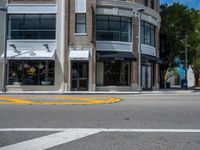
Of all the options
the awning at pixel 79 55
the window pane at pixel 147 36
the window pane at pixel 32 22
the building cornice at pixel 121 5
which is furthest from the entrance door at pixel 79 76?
the window pane at pixel 147 36

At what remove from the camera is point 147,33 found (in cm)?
3472

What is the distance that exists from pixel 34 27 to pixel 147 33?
1121 centimetres

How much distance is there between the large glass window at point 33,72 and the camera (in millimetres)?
30531

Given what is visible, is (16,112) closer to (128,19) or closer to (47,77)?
(47,77)

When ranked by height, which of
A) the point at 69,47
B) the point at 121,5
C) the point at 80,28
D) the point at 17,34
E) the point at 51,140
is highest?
the point at 121,5

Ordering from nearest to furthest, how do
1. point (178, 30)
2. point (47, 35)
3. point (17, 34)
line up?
1. point (47, 35)
2. point (17, 34)
3. point (178, 30)

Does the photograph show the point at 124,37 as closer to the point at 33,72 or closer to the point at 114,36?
the point at 114,36

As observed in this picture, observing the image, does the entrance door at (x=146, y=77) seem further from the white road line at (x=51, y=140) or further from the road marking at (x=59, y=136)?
the white road line at (x=51, y=140)

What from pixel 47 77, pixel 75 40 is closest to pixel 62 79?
pixel 47 77

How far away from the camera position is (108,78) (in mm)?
31250

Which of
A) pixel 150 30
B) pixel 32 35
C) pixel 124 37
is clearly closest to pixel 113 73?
pixel 124 37

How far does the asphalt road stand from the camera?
7.38 meters

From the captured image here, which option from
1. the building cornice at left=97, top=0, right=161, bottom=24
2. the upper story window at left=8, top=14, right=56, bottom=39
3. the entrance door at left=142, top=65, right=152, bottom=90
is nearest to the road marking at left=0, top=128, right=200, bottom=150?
the upper story window at left=8, top=14, right=56, bottom=39

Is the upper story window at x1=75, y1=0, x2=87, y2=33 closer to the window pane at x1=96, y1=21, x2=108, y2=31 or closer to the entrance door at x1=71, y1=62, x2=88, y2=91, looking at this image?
the window pane at x1=96, y1=21, x2=108, y2=31
